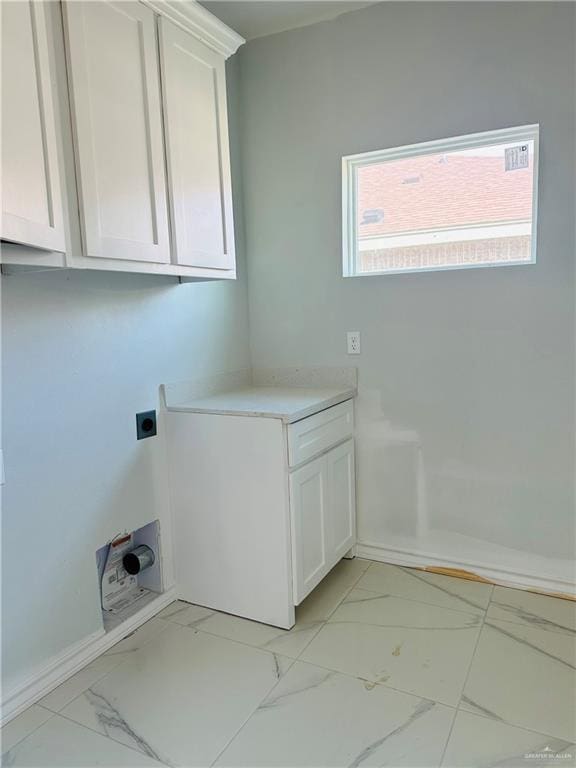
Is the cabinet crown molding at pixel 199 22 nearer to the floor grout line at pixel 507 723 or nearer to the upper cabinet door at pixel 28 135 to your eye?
the upper cabinet door at pixel 28 135

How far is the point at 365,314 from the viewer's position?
2.44 m

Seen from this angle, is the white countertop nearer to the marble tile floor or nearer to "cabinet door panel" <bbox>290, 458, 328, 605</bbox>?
"cabinet door panel" <bbox>290, 458, 328, 605</bbox>

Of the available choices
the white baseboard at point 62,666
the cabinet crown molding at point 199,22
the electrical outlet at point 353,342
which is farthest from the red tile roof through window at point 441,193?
the white baseboard at point 62,666

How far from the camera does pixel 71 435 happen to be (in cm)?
175

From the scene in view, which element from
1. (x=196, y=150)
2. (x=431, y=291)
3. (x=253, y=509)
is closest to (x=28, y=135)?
(x=196, y=150)

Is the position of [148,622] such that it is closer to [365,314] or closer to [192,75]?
[365,314]

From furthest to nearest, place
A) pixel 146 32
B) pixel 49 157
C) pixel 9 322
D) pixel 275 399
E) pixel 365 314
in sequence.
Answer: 1. pixel 365 314
2. pixel 275 399
3. pixel 146 32
4. pixel 9 322
5. pixel 49 157

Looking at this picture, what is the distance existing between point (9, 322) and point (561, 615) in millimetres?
2279

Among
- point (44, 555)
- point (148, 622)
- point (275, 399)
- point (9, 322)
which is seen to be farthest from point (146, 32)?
point (148, 622)

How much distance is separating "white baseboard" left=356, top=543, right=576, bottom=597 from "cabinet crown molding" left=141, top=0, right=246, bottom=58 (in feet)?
7.53

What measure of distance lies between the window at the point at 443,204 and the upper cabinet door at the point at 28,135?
1.42m

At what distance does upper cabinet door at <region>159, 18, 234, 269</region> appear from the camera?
5.82 feet

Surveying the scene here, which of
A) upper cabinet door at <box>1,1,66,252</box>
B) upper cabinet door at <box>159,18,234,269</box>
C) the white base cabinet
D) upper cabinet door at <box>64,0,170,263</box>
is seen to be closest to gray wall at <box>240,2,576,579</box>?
the white base cabinet

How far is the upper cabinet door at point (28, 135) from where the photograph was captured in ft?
4.06
